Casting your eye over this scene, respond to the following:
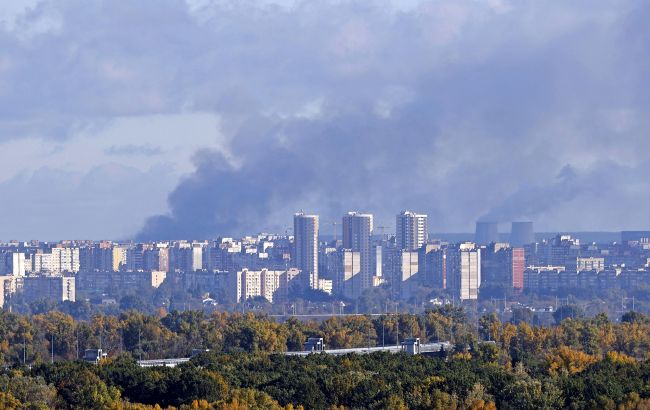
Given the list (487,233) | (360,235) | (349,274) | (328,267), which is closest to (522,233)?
(487,233)

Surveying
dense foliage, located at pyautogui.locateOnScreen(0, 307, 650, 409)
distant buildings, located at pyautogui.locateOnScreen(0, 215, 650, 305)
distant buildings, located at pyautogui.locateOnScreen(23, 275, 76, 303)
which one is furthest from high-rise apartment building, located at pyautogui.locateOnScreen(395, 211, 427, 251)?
dense foliage, located at pyautogui.locateOnScreen(0, 307, 650, 409)

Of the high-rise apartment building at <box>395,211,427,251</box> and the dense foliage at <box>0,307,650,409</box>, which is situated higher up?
the high-rise apartment building at <box>395,211,427,251</box>

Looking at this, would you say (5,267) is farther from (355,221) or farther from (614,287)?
(614,287)

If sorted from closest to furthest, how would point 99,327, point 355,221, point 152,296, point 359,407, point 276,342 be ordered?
point 359,407 < point 276,342 < point 99,327 < point 152,296 < point 355,221

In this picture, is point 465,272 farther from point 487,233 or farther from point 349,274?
point 487,233

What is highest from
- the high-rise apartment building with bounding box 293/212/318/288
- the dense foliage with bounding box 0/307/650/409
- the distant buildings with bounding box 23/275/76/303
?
the high-rise apartment building with bounding box 293/212/318/288

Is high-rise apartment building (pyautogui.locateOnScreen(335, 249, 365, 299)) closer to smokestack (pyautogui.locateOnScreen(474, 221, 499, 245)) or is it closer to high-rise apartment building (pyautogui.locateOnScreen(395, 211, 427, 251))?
high-rise apartment building (pyautogui.locateOnScreen(395, 211, 427, 251))

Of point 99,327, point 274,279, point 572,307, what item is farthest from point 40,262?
point 99,327
